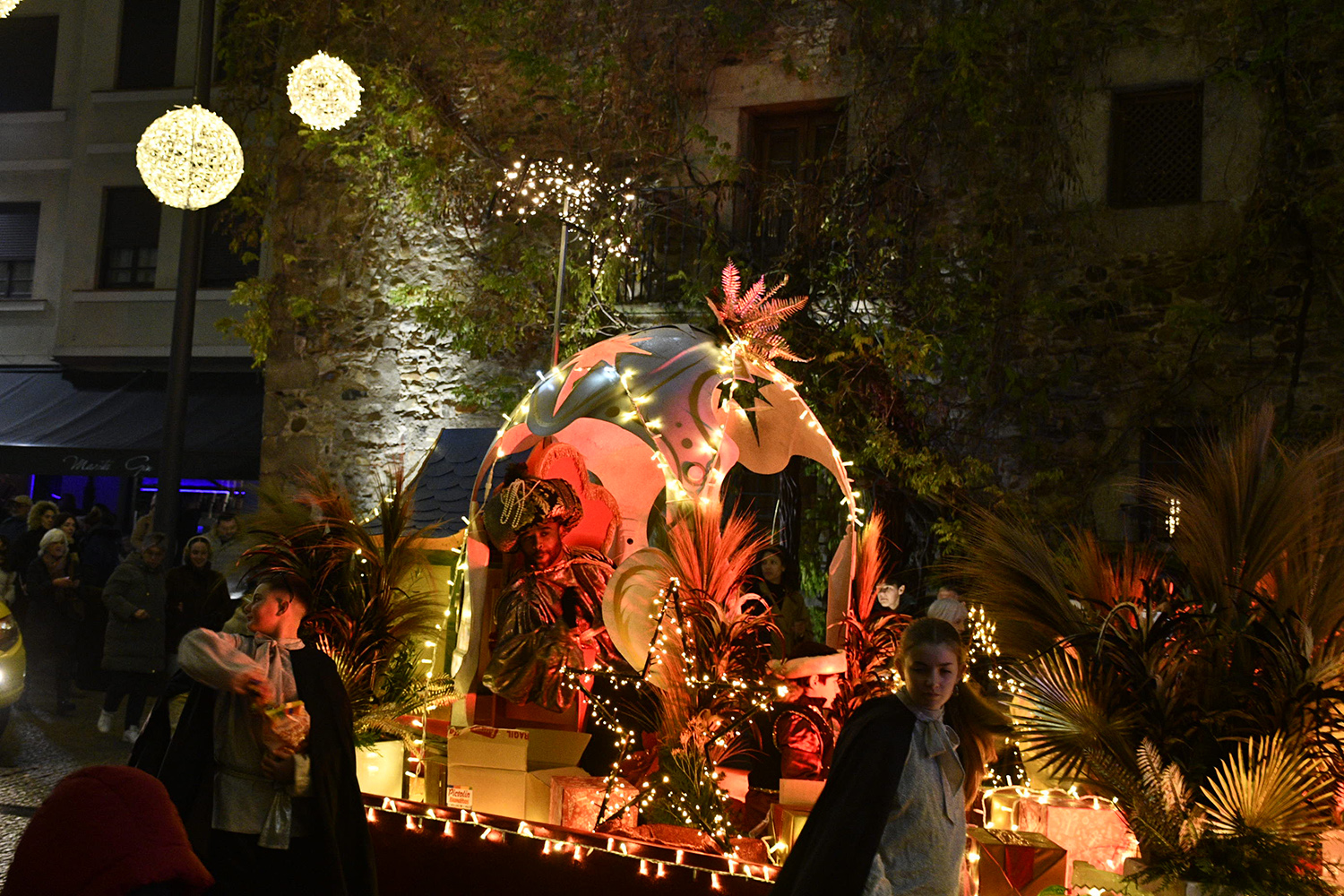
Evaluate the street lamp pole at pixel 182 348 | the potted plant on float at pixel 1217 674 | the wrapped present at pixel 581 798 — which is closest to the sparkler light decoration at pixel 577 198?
the street lamp pole at pixel 182 348

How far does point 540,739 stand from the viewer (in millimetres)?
6297

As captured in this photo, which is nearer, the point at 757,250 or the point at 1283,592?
the point at 1283,592

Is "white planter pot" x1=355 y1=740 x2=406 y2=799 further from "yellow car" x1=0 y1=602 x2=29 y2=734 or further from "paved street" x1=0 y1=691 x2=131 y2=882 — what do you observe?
"yellow car" x1=0 y1=602 x2=29 y2=734

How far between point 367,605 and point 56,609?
5.13 metres

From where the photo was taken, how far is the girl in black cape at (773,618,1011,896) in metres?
3.20

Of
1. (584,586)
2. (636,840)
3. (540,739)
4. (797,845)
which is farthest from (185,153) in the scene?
(797,845)

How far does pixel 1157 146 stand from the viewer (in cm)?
1024

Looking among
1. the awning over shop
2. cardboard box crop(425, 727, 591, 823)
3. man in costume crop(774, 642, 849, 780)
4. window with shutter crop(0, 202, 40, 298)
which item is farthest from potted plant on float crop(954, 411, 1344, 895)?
window with shutter crop(0, 202, 40, 298)

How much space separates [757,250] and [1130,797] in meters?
7.67

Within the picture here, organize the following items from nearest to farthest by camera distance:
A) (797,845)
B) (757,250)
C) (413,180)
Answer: (797,845)
(757,250)
(413,180)

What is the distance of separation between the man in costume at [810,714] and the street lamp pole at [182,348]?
5374 mm

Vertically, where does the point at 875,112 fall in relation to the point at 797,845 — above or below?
above

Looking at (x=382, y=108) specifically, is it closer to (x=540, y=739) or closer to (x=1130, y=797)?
(x=540, y=739)

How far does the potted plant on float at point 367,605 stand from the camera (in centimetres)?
639
